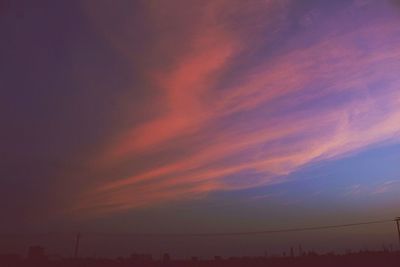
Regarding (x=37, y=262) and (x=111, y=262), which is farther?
(x=111, y=262)

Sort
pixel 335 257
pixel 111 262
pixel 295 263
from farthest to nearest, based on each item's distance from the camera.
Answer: pixel 335 257 < pixel 295 263 < pixel 111 262

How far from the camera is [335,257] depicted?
62.8m

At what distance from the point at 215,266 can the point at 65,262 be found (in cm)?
1956

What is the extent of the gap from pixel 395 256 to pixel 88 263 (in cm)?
4237

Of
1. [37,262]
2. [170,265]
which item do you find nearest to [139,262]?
[170,265]

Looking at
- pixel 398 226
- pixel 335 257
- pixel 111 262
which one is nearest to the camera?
pixel 398 226

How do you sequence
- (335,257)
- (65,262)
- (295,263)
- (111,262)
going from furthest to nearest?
(335,257)
(295,263)
(111,262)
(65,262)

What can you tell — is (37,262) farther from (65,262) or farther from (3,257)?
(3,257)

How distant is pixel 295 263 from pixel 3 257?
40.3m

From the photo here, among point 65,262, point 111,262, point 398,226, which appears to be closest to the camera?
point 398,226

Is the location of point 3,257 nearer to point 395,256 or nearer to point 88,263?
point 88,263

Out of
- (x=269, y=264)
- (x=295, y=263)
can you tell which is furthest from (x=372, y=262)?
(x=269, y=264)

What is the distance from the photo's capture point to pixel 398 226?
→ 47.0m

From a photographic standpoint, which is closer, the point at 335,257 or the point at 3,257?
the point at 3,257
